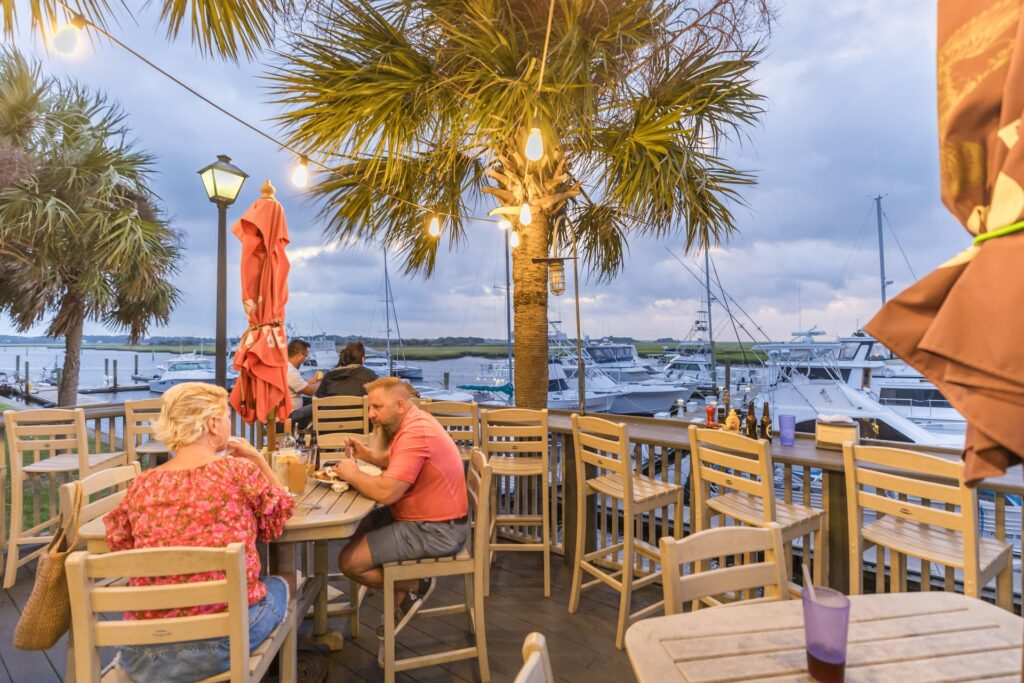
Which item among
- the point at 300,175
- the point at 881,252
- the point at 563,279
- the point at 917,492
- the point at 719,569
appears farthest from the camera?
the point at 881,252

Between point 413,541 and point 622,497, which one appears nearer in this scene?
point 413,541

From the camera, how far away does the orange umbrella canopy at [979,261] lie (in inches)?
24.1

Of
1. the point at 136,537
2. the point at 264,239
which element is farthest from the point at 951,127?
the point at 264,239

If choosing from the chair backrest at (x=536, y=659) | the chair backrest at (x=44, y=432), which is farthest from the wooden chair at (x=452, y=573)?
the chair backrest at (x=44, y=432)

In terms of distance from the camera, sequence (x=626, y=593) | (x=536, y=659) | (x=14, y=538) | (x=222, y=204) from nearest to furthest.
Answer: (x=536, y=659) → (x=626, y=593) → (x=14, y=538) → (x=222, y=204)

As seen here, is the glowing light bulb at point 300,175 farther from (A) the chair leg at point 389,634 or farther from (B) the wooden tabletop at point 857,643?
(B) the wooden tabletop at point 857,643

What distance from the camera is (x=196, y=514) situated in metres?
1.68

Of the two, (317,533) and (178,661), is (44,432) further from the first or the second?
(178,661)

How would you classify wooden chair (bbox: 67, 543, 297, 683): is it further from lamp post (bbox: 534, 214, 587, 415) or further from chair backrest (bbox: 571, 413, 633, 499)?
lamp post (bbox: 534, 214, 587, 415)

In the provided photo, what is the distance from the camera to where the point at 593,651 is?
8.96ft

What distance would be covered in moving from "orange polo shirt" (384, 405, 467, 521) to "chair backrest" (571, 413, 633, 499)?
87 centimetres

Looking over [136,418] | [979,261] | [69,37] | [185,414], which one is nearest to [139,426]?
Result: [136,418]

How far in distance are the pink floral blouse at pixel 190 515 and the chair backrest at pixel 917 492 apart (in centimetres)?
244

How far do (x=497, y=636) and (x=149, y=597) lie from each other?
195cm
